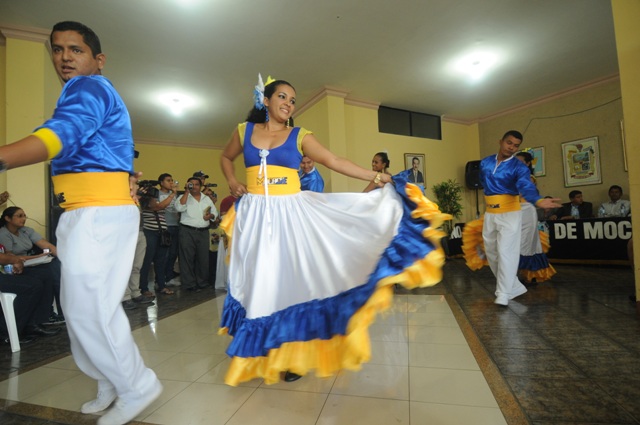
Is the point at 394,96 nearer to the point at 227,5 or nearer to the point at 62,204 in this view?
the point at 227,5

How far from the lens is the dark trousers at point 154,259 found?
463cm

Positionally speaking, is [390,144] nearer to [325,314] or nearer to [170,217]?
[170,217]

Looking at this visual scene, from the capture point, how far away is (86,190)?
1.39m

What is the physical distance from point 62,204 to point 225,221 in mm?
790

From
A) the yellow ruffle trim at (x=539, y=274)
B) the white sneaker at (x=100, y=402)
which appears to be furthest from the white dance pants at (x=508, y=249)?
the white sneaker at (x=100, y=402)

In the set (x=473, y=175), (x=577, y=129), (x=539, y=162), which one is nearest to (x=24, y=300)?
(x=473, y=175)

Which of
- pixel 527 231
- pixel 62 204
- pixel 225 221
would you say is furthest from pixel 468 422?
pixel 527 231

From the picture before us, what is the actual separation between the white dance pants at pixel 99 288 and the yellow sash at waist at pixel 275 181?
66cm

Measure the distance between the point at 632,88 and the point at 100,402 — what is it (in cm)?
406

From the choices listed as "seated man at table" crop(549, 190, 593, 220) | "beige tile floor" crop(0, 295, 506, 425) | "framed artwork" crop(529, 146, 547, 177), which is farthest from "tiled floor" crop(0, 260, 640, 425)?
"framed artwork" crop(529, 146, 547, 177)

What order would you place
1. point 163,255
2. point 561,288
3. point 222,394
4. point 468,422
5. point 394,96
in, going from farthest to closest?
point 394,96 → point 163,255 → point 561,288 → point 222,394 → point 468,422

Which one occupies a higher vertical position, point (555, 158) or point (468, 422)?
point (555, 158)

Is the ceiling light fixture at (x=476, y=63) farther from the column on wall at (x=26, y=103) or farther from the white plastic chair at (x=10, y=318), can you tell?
the white plastic chair at (x=10, y=318)

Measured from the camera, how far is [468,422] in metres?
1.42
